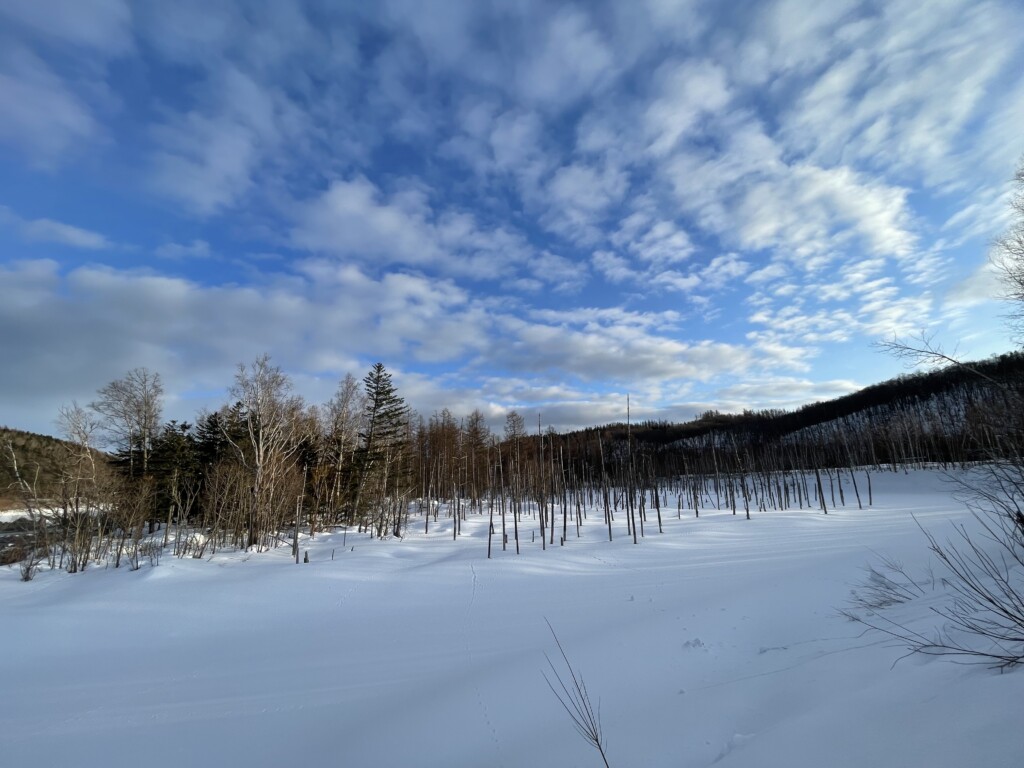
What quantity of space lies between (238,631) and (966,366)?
15935mm

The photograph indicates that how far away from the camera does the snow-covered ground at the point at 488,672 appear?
403 cm

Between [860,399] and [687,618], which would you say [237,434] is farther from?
[860,399]

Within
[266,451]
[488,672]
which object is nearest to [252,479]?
[266,451]

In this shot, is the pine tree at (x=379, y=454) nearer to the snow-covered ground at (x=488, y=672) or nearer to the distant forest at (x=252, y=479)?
the distant forest at (x=252, y=479)

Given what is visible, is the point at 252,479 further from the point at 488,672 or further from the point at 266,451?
the point at 488,672

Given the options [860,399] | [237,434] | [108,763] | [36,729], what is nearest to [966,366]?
[108,763]

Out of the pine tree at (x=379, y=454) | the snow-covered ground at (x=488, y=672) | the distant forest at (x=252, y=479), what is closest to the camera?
the snow-covered ground at (x=488, y=672)

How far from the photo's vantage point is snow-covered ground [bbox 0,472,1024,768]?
159 inches

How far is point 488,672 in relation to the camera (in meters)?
8.01

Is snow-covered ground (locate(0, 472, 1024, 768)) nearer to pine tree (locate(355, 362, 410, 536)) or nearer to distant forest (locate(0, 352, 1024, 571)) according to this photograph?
distant forest (locate(0, 352, 1024, 571))

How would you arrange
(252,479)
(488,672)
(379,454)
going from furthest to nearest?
(379,454), (252,479), (488,672)

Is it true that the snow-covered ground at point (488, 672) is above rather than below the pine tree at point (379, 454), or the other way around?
below

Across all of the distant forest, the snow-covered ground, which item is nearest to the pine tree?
the distant forest

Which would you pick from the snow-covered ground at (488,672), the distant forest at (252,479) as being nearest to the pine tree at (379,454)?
the distant forest at (252,479)
